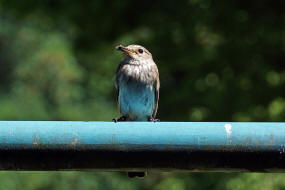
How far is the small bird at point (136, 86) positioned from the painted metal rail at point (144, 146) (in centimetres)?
423

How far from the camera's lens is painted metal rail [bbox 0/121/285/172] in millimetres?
2459

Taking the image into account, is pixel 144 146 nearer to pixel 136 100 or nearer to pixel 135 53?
pixel 136 100

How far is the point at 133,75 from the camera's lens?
6984mm

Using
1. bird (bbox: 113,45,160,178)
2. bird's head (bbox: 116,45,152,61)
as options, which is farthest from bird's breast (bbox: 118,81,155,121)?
bird's head (bbox: 116,45,152,61)

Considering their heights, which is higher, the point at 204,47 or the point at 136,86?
the point at 204,47

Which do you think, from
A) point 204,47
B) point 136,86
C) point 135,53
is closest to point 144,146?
point 136,86

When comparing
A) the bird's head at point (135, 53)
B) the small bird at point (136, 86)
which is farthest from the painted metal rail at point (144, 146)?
the bird's head at point (135, 53)

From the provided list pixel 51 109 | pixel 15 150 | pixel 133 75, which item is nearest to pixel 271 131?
pixel 15 150

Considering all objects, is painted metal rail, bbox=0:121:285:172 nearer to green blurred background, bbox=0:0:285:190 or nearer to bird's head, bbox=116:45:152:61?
bird's head, bbox=116:45:152:61

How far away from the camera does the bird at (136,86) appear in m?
6.84

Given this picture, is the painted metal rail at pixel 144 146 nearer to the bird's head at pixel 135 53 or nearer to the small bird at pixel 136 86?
the small bird at pixel 136 86

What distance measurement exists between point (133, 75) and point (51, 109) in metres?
5.63

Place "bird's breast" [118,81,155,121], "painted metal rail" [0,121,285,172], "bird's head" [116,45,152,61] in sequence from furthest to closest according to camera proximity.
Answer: "bird's head" [116,45,152,61] < "bird's breast" [118,81,155,121] < "painted metal rail" [0,121,285,172]

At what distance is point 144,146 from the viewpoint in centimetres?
246
